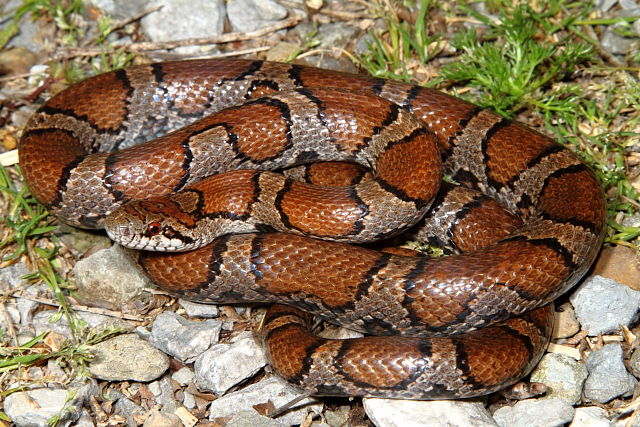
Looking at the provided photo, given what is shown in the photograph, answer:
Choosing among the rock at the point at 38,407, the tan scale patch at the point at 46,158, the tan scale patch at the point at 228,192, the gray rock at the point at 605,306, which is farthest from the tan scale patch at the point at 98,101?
the gray rock at the point at 605,306

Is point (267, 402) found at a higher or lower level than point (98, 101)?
lower

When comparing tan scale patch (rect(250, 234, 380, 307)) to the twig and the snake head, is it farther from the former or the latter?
the twig

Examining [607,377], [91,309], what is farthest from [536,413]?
[91,309]

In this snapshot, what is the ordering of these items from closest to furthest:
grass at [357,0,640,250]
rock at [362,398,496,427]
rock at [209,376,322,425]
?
rock at [362,398,496,427] < rock at [209,376,322,425] < grass at [357,0,640,250]

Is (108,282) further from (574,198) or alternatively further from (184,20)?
(574,198)

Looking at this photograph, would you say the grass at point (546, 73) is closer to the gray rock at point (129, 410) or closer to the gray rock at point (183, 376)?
the gray rock at point (183, 376)

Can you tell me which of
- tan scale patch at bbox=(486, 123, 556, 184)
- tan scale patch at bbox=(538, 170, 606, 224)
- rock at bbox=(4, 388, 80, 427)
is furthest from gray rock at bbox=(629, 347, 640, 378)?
rock at bbox=(4, 388, 80, 427)
